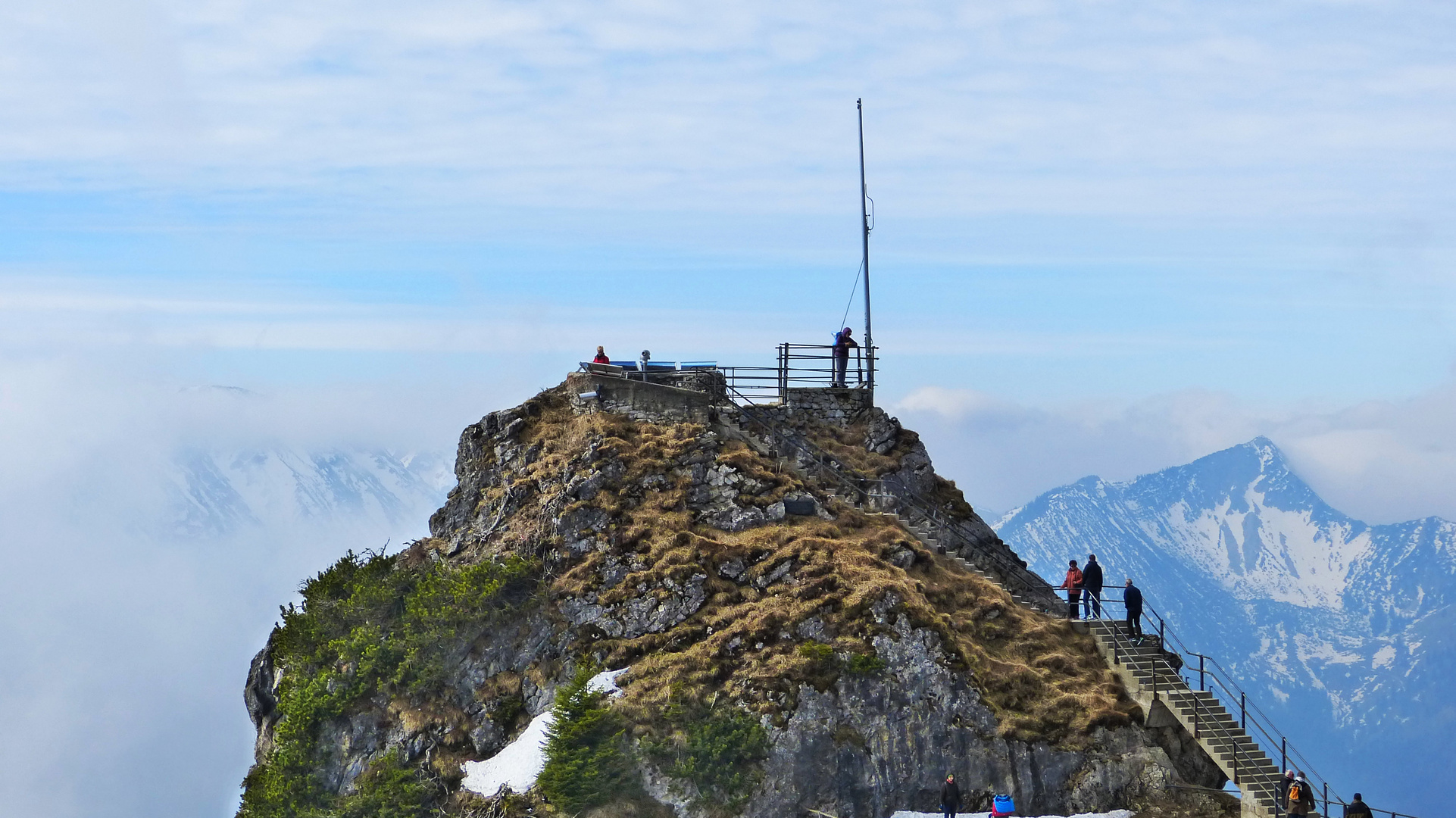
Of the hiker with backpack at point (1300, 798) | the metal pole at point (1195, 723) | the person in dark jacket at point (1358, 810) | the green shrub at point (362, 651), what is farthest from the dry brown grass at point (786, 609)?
the person in dark jacket at point (1358, 810)

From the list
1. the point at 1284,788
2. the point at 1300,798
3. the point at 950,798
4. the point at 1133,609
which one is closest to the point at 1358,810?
the point at 1300,798

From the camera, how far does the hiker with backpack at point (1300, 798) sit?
3653 cm

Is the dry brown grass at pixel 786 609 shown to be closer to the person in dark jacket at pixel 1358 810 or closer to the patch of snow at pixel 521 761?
the patch of snow at pixel 521 761

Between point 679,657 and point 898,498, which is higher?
point 898,498

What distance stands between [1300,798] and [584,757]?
1920 centimetres

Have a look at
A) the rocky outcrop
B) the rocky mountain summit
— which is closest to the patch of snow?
the rocky mountain summit

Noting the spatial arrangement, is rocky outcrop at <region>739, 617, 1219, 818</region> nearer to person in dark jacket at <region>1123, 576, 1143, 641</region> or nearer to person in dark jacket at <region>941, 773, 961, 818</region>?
person in dark jacket at <region>941, 773, 961, 818</region>

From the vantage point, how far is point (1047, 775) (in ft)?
128

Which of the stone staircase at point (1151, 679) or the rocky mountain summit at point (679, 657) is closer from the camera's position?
the rocky mountain summit at point (679, 657)

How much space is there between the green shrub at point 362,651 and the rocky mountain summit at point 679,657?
9 cm

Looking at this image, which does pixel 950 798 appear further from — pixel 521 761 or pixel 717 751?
pixel 521 761

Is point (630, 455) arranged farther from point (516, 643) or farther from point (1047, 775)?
point (1047, 775)

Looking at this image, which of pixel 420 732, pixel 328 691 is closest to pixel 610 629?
pixel 420 732

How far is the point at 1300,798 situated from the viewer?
36688 mm
